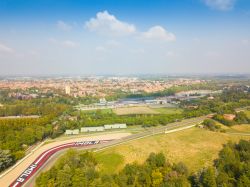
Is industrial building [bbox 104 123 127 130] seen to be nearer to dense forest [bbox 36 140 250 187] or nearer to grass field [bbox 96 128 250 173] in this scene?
grass field [bbox 96 128 250 173]

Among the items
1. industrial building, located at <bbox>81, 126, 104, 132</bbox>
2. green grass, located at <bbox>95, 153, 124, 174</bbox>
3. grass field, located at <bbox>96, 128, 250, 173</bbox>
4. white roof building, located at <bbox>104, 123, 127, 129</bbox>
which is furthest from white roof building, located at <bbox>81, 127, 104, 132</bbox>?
green grass, located at <bbox>95, 153, 124, 174</bbox>

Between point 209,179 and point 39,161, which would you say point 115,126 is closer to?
point 39,161

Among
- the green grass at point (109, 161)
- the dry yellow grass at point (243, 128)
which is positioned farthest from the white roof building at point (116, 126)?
the dry yellow grass at point (243, 128)

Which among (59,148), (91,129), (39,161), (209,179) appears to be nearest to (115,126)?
(91,129)

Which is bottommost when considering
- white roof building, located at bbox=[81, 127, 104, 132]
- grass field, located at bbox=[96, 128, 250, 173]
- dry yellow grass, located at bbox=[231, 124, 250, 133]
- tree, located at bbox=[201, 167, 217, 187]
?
white roof building, located at bbox=[81, 127, 104, 132]

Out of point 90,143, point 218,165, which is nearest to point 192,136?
point 218,165

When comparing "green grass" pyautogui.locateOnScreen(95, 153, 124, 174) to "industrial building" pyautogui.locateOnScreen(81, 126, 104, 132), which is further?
"industrial building" pyautogui.locateOnScreen(81, 126, 104, 132)

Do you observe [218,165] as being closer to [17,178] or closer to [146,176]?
[146,176]
